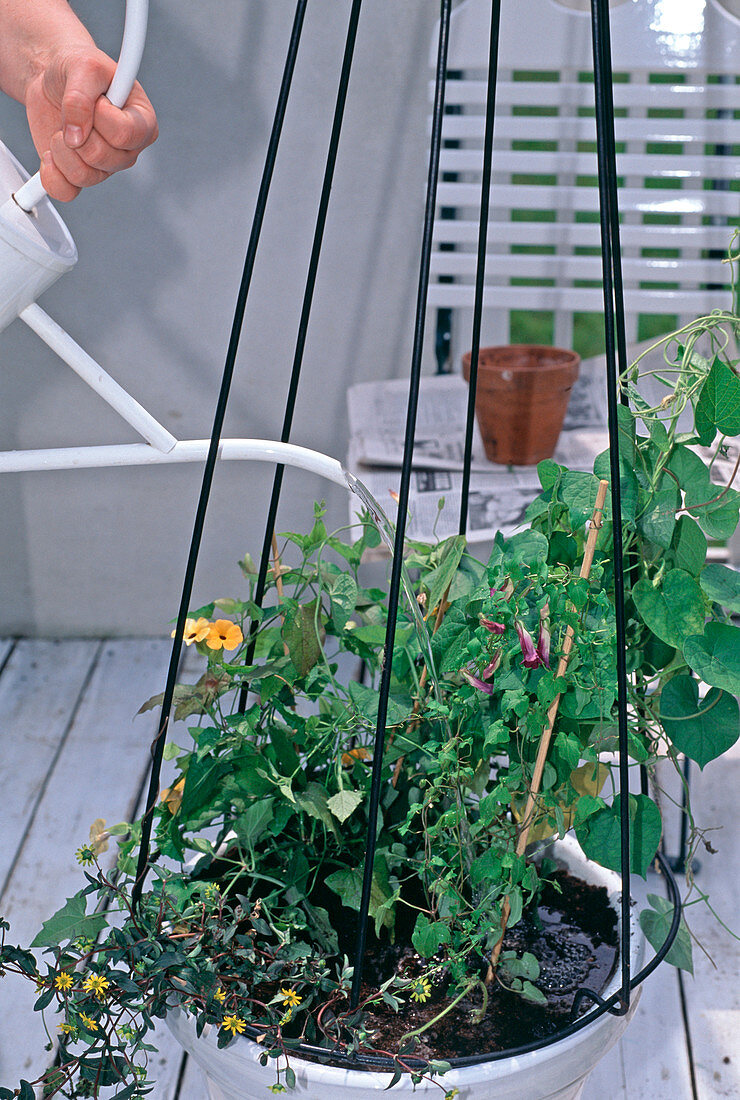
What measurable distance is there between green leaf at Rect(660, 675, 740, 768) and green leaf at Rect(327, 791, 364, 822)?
9.2 inches

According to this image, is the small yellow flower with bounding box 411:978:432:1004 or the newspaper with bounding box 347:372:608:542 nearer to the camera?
the small yellow flower with bounding box 411:978:432:1004

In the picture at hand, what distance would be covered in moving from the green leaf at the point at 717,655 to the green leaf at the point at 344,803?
0.90 ft

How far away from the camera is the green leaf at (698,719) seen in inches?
28.4

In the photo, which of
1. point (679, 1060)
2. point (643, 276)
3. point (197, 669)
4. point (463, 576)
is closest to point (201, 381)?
point (197, 669)

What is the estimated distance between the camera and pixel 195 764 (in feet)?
2.82

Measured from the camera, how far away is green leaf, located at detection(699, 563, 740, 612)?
2.25ft

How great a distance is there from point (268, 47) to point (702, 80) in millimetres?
770

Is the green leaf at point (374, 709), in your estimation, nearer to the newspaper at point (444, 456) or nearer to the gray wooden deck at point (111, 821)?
the newspaper at point (444, 456)

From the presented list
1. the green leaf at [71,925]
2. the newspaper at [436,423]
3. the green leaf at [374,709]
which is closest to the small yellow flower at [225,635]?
the green leaf at [374,709]

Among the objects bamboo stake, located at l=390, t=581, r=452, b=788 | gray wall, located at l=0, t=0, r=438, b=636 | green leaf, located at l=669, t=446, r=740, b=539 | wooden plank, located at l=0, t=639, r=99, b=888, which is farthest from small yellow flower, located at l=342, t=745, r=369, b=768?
gray wall, located at l=0, t=0, r=438, b=636

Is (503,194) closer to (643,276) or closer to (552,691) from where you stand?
(643,276)

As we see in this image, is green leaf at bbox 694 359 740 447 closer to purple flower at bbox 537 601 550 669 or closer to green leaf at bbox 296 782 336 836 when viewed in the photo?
purple flower at bbox 537 601 550 669

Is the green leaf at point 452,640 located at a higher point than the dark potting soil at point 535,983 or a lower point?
higher

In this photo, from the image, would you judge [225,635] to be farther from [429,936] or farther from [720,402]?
[720,402]
